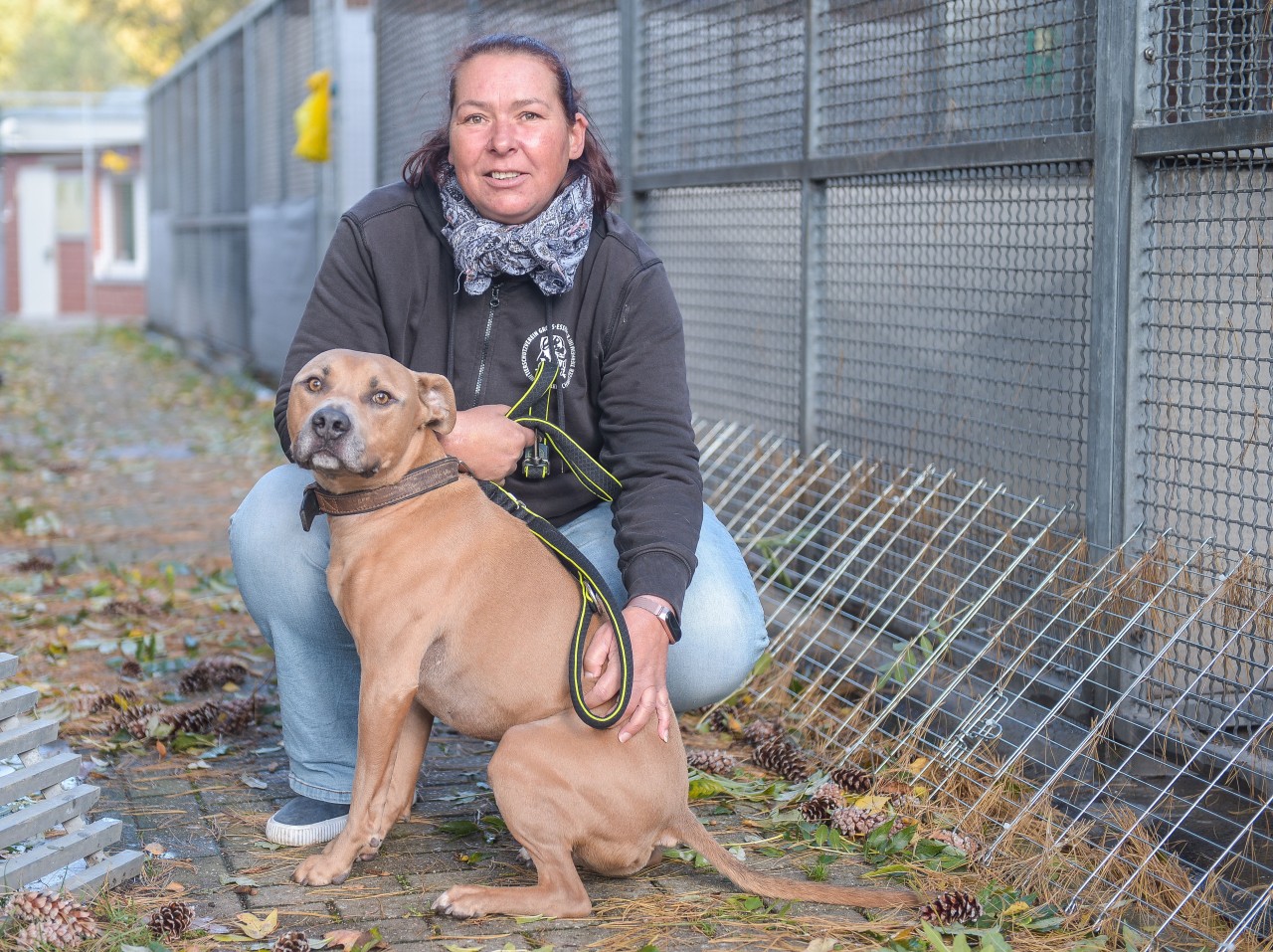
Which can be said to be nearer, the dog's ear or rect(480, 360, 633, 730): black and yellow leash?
rect(480, 360, 633, 730): black and yellow leash

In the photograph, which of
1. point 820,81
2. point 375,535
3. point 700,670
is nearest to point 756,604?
point 700,670

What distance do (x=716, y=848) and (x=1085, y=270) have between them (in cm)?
189

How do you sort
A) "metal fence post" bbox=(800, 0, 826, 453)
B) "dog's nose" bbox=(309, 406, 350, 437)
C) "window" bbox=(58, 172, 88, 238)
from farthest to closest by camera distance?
"window" bbox=(58, 172, 88, 238)
"metal fence post" bbox=(800, 0, 826, 453)
"dog's nose" bbox=(309, 406, 350, 437)

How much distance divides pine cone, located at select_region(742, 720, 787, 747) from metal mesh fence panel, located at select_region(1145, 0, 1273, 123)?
195 cm

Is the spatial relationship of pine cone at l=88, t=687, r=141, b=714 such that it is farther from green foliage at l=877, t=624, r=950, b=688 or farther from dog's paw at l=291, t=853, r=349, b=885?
green foliage at l=877, t=624, r=950, b=688

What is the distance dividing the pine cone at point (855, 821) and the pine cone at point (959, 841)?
0.12 metres

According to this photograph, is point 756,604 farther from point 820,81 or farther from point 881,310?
point 820,81

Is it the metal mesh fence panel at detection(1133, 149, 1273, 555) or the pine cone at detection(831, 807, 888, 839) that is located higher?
the metal mesh fence panel at detection(1133, 149, 1273, 555)

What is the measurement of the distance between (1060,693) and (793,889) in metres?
1.26

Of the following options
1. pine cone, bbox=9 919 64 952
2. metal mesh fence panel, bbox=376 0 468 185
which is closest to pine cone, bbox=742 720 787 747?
pine cone, bbox=9 919 64 952

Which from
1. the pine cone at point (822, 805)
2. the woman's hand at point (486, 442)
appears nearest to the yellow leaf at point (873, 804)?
the pine cone at point (822, 805)

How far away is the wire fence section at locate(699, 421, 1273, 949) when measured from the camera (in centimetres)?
296

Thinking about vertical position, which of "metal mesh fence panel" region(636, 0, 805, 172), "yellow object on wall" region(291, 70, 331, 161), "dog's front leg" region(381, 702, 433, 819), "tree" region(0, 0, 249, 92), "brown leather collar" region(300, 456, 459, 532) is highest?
Answer: "tree" region(0, 0, 249, 92)

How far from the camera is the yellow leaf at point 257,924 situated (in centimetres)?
271
